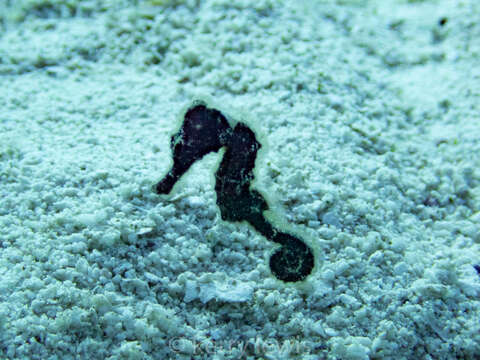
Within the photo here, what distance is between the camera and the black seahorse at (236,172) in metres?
1.56

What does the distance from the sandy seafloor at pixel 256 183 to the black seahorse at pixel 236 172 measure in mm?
44

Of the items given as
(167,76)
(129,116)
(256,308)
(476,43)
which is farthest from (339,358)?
(476,43)

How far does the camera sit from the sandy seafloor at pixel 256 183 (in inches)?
58.7

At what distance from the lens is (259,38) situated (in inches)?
101

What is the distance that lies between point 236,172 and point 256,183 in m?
0.08

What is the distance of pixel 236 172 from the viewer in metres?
1.61

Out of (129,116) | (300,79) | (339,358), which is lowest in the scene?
(339,358)

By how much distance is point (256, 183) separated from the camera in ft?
5.25

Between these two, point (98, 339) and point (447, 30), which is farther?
point (447, 30)

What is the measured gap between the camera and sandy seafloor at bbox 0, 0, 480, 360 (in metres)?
1.49

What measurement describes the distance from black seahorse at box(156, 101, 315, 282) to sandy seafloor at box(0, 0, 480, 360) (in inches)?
1.7

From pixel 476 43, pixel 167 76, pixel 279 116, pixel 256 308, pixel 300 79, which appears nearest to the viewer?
pixel 256 308

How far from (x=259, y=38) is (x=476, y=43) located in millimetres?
1261

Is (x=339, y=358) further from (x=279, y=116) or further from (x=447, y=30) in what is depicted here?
(x=447, y=30)
